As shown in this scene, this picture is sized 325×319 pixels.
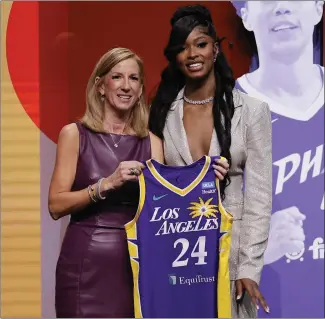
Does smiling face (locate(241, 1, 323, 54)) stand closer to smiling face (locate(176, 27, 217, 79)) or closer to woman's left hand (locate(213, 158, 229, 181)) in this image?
smiling face (locate(176, 27, 217, 79))

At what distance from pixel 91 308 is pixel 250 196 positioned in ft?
2.44

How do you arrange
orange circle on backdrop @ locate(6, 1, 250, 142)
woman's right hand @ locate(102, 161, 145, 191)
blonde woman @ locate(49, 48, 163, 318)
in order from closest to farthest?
woman's right hand @ locate(102, 161, 145, 191), blonde woman @ locate(49, 48, 163, 318), orange circle on backdrop @ locate(6, 1, 250, 142)

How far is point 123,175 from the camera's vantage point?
2404 mm

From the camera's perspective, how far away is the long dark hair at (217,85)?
102 inches

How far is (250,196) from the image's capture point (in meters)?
2.56

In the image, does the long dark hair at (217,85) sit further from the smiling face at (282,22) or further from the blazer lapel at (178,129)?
the smiling face at (282,22)

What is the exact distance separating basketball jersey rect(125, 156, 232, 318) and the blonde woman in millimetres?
83

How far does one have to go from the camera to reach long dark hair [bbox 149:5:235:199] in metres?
2.59

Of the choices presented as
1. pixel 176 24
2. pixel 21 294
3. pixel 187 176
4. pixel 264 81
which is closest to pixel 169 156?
pixel 187 176

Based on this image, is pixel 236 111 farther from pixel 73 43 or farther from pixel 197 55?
pixel 73 43

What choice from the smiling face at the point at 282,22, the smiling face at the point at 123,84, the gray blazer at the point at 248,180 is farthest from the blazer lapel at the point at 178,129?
the smiling face at the point at 282,22

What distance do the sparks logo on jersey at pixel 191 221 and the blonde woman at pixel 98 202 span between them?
141mm

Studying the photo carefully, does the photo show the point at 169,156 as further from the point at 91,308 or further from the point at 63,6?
the point at 63,6

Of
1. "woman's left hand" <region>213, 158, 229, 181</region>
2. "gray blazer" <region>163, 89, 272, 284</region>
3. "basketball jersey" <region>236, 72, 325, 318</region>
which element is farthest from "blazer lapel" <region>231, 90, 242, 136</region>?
"basketball jersey" <region>236, 72, 325, 318</region>
